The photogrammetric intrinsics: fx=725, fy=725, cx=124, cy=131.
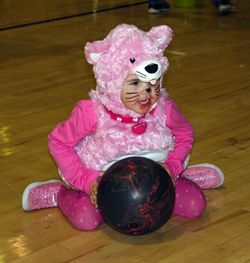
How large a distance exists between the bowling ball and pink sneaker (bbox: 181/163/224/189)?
0.35m

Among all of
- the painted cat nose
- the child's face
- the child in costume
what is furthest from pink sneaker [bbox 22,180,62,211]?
the painted cat nose

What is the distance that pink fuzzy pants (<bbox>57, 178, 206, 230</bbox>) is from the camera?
2053mm

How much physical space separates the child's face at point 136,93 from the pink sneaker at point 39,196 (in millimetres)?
390

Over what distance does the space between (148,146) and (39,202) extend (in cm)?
38

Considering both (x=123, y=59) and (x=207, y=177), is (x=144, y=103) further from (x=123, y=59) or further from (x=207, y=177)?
(x=207, y=177)

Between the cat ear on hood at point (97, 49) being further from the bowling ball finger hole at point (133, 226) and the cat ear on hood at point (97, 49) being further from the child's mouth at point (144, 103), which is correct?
the bowling ball finger hole at point (133, 226)

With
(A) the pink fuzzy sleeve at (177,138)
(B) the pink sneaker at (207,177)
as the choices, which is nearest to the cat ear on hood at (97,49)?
(A) the pink fuzzy sleeve at (177,138)

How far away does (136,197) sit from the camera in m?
1.91

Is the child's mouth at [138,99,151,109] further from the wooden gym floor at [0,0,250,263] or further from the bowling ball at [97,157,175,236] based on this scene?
the wooden gym floor at [0,0,250,263]

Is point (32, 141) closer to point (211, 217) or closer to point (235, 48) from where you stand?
point (211, 217)

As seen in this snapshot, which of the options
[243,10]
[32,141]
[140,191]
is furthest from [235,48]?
[140,191]

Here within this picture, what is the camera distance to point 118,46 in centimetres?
200

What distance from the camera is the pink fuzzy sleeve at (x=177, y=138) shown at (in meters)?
2.14

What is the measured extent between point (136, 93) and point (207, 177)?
45 cm
